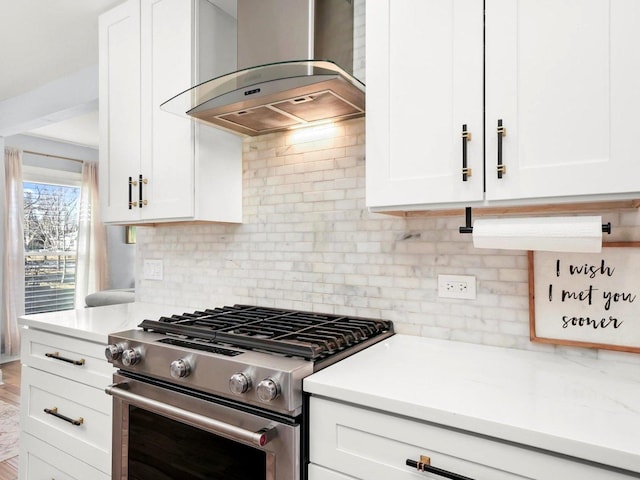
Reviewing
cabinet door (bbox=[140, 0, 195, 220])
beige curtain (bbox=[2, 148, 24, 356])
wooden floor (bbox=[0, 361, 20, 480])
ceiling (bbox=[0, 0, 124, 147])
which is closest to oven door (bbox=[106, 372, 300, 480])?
cabinet door (bbox=[140, 0, 195, 220])

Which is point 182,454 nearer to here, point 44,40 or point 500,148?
point 500,148

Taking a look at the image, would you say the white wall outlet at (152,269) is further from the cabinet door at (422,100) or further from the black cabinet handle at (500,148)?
the black cabinet handle at (500,148)

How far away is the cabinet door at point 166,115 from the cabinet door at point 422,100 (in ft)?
3.20

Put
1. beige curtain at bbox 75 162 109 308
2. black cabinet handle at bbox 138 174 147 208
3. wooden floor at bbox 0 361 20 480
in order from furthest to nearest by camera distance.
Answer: beige curtain at bbox 75 162 109 308, wooden floor at bbox 0 361 20 480, black cabinet handle at bbox 138 174 147 208

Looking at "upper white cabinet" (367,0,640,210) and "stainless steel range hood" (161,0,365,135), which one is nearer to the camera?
"upper white cabinet" (367,0,640,210)

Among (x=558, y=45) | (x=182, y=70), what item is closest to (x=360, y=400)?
(x=558, y=45)

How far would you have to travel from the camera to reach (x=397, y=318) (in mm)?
1723

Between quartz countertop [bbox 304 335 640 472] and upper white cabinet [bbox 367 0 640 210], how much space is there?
502mm

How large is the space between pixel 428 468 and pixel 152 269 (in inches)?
84.4

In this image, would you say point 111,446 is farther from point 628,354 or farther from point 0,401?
point 0,401

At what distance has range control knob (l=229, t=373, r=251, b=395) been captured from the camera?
116 cm

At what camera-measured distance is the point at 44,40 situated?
110 inches

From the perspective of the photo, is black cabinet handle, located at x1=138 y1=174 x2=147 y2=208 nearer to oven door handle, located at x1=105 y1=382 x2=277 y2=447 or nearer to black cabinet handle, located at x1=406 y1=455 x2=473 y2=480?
oven door handle, located at x1=105 y1=382 x2=277 y2=447

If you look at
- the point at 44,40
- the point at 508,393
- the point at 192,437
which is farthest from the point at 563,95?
the point at 44,40
